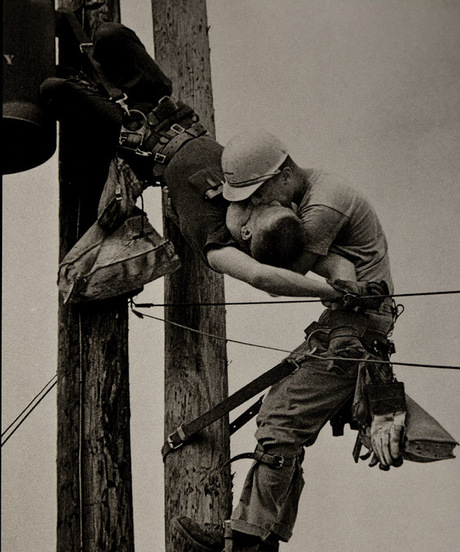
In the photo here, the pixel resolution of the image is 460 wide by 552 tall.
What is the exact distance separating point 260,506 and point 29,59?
285 cm

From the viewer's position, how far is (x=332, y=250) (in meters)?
4.86

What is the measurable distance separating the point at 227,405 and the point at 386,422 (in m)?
0.99

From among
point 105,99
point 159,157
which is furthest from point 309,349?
point 105,99

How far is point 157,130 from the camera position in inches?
217

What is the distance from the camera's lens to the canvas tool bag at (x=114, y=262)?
5098mm

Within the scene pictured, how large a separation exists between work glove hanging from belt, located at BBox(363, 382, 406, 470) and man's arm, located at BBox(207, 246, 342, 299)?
0.53 metres

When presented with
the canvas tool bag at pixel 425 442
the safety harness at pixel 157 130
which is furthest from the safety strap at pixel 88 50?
the canvas tool bag at pixel 425 442

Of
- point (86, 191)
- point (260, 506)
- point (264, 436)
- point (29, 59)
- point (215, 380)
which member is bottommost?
point (260, 506)

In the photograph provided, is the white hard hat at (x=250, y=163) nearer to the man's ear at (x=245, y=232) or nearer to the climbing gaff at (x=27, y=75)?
the man's ear at (x=245, y=232)

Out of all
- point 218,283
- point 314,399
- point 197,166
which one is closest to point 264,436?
point 314,399

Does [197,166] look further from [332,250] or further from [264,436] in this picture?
[264,436]

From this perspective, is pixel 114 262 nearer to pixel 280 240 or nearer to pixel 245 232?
pixel 245 232

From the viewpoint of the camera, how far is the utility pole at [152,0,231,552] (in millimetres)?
5105

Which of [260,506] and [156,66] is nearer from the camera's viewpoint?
[260,506]
